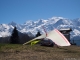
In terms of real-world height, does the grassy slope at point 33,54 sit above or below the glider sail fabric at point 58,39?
below

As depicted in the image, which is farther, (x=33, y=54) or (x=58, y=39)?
(x=33, y=54)

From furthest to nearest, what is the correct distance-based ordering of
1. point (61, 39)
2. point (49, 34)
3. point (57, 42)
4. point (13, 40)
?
point (13, 40)
point (49, 34)
point (61, 39)
point (57, 42)

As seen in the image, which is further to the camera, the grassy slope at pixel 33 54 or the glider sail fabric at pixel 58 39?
the grassy slope at pixel 33 54

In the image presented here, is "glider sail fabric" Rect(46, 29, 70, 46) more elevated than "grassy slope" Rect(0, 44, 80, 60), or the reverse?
"glider sail fabric" Rect(46, 29, 70, 46)

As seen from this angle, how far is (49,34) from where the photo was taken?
9.65 m

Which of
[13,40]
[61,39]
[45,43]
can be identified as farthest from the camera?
[13,40]

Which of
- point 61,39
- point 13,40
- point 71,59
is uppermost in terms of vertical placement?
point 13,40

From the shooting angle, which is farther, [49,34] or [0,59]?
[0,59]

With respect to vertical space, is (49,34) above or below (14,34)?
below

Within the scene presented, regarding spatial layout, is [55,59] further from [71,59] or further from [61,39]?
[61,39]

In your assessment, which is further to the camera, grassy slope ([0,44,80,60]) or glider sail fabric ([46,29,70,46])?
grassy slope ([0,44,80,60])

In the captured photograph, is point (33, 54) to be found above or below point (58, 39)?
below

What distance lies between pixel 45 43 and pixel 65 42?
2641 centimetres

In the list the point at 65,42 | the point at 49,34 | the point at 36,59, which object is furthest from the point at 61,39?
the point at 36,59
